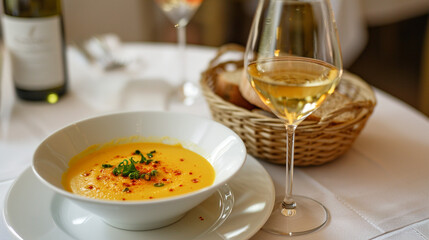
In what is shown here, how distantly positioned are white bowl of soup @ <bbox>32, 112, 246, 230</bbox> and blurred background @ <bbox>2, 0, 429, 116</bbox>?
79.9 inches

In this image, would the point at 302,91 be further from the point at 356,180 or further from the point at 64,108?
the point at 64,108

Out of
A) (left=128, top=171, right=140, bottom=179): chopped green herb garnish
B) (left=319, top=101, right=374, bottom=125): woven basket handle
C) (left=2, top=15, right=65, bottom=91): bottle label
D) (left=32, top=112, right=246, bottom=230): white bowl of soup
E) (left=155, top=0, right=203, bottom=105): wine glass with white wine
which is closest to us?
(left=32, top=112, right=246, bottom=230): white bowl of soup

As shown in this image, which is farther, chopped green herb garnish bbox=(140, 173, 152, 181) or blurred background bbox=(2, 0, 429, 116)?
blurred background bbox=(2, 0, 429, 116)

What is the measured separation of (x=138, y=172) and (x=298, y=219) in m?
0.29

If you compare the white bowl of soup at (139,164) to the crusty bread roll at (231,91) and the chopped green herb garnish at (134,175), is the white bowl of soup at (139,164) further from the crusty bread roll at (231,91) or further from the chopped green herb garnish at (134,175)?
the crusty bread roll at (231,91)

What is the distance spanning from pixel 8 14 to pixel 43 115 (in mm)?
288

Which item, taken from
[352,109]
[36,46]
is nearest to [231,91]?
[352,109]

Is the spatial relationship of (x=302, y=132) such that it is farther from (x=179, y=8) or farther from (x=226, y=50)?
(x=179, y=8)

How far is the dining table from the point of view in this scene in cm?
80

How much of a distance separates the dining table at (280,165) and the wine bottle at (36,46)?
5 cm

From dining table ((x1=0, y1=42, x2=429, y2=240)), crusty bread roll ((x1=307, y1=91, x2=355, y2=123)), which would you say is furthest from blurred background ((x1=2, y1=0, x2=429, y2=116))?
crusty bread roll ((x1=307, y1=91, x2=355, y2=123))

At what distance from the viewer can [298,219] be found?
0.81m

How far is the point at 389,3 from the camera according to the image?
9.93ft

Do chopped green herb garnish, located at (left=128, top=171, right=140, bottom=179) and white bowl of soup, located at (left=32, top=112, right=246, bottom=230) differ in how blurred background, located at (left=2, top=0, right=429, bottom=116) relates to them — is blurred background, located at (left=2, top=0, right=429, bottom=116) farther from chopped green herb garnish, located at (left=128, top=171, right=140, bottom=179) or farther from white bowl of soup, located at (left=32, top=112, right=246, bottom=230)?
chopped green herb garnish, located at (left=128, top=171, right=140, bottom=179)
